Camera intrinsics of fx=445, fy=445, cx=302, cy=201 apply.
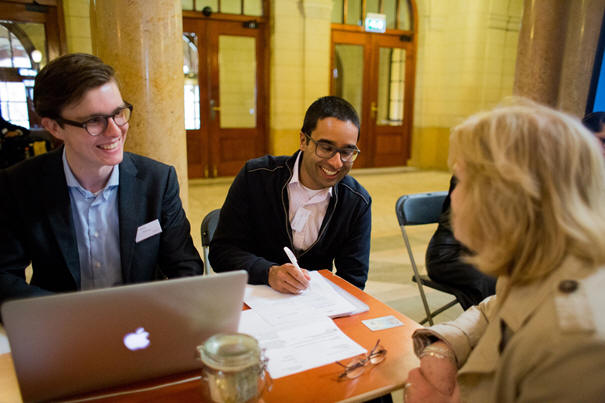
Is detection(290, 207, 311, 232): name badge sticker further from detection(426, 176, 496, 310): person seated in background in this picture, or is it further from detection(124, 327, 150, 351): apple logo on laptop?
detection(124, 327, 150, 351): apple logo on laptop

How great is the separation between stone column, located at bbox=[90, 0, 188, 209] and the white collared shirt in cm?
162

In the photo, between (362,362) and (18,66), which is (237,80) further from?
(362,362)

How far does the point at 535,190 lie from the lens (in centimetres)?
83

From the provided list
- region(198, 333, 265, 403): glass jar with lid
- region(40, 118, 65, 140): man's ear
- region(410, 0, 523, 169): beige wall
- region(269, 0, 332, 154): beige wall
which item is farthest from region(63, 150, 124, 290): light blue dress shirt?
region(410, 0, 523, 169): beige wall

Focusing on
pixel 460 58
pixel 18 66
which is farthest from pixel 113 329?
pixel 460 58

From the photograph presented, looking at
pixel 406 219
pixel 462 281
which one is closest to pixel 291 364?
pixel 462 281

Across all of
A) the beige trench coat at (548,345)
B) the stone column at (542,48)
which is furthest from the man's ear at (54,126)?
the stone column at (542,48)

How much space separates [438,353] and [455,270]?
1370 mm

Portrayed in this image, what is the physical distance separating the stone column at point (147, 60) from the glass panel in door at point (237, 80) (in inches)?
184

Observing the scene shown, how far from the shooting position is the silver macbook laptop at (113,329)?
846 millimetres

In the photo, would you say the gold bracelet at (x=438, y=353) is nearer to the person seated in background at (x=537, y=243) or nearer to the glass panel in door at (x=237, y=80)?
the person seated in background at (x=537, y=243)

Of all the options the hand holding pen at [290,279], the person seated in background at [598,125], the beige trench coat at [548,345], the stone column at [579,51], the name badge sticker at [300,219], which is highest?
the stone column at [579,51]

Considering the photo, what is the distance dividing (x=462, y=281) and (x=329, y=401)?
5.31 ft

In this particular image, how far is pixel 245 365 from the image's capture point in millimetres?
826
